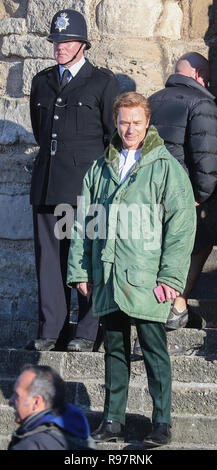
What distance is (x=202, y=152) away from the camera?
569 centimetres

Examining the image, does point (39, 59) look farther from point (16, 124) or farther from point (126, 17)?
point (126, 17)

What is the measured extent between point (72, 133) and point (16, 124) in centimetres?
103

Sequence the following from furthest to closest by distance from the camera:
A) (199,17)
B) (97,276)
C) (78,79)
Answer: (199,17), (78,79), (97,276)

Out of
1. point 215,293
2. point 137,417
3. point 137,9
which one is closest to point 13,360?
point 137,417

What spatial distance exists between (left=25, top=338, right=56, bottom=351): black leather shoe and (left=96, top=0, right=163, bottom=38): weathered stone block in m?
2.12

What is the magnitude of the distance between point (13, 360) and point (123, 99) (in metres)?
1.52

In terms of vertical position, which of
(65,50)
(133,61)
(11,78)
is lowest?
(11,78)

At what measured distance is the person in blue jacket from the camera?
372 cm

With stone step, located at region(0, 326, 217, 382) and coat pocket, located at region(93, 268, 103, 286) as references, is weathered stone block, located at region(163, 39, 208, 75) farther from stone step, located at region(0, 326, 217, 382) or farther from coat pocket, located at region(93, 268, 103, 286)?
coat pocket, located at region(93, 268, 103, 286)

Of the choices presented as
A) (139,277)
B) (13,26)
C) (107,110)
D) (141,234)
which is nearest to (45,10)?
(13,26)

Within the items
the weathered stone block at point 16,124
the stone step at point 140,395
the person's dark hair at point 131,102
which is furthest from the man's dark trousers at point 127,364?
the weathered stone block at point 16,124

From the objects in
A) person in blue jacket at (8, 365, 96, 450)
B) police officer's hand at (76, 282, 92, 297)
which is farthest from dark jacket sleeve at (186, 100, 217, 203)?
person in blue jacket at (8, 365, 96, 450)

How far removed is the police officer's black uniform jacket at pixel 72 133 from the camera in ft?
19.3
